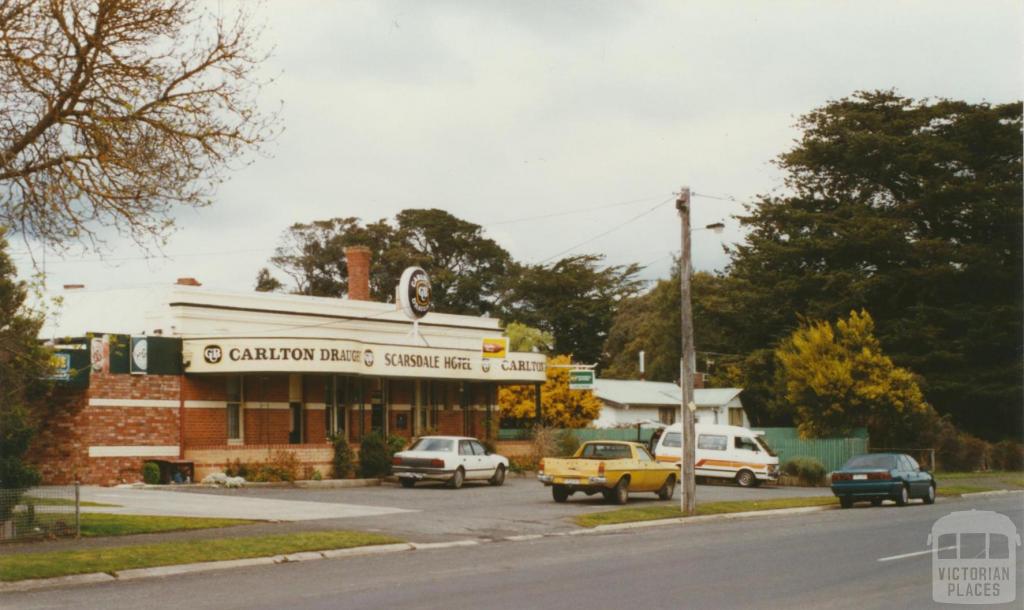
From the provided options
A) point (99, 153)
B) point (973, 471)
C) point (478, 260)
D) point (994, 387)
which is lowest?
point (973, 471)

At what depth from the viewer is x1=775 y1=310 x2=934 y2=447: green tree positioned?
162ft

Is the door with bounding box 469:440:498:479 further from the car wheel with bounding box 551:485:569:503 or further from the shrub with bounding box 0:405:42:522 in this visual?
the shrub with bounding box 0:405:42:522

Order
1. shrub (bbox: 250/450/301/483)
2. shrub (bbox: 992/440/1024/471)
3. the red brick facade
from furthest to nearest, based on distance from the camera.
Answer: shrub (bbox: 992/440/1024/471)
shrub (bbox: 250/450/301/483)
the red brick facade

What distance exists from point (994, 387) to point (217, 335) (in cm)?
3997

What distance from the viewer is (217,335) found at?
3872 centimetres

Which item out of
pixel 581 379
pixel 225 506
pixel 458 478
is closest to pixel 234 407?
pixel 458 478

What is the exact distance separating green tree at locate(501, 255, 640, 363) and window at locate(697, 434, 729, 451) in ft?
151

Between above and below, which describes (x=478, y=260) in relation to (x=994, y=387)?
above

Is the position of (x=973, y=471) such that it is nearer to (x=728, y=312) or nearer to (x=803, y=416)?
(x=803, y=416)

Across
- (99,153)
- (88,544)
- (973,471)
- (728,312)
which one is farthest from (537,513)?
(728,312)

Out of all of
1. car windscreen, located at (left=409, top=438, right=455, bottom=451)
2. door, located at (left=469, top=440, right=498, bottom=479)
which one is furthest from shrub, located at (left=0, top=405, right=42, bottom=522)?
door, located at (left=469, top=440, right=498, bottom=479)

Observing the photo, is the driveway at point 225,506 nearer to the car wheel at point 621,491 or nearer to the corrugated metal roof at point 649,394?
the car wheel at point 621,491

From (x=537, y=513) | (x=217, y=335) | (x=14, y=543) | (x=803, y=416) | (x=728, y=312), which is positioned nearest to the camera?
(x=14, y=543)

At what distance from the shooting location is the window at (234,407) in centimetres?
3894
